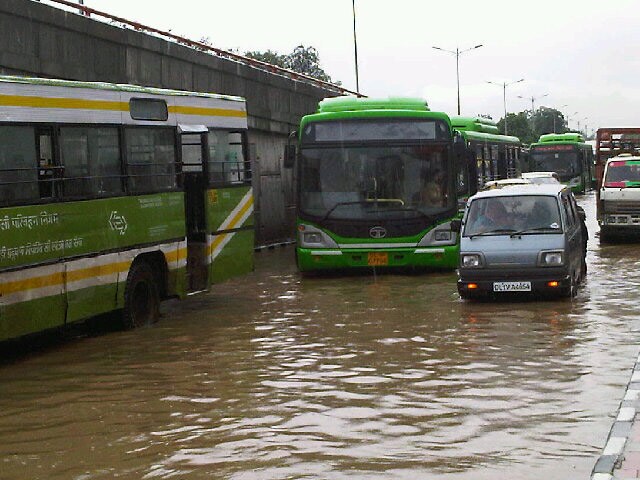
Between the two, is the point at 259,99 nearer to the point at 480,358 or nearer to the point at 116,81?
the point at 116,81

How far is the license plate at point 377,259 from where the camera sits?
2389cm

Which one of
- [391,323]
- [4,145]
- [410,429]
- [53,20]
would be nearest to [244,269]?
[391,323]

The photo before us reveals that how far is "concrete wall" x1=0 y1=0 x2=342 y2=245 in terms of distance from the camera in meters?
20.6

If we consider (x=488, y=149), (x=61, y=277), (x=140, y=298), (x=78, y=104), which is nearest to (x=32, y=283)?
(x=61, y=277)

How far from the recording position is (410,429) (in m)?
9.91

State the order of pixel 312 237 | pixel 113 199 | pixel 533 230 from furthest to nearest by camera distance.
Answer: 1. pixel 312 237
2. pixel 533 230
3. pixel 113 199

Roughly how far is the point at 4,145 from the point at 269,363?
356 cm

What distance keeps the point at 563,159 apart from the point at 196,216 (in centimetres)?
4960

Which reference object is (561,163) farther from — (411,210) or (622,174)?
(411,210)

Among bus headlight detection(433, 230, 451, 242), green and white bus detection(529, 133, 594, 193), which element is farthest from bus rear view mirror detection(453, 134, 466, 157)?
green and white bus detection(529, 133, 594, 193)

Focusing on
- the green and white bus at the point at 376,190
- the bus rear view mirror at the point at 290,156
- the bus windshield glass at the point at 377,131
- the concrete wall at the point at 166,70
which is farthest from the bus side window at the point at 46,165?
the bus windshield glass at the point at 377,131

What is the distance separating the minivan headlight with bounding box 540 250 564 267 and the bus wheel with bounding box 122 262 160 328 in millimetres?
5410

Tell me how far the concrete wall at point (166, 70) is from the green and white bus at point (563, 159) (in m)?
20.5

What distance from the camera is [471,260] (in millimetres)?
18953
